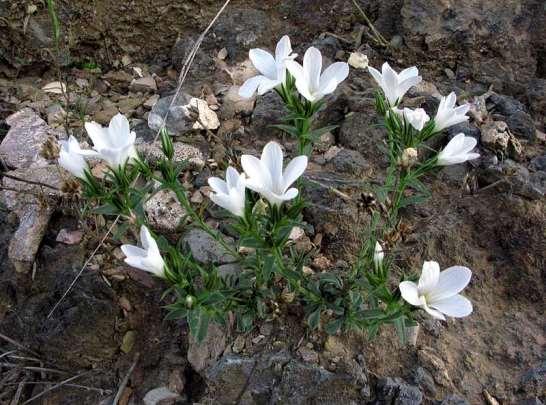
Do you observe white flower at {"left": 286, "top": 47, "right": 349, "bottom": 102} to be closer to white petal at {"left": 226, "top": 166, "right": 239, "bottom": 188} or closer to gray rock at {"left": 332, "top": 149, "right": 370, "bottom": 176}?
white petal at {"left": 226, "top": 166, "right": 239, "bottom": 188}

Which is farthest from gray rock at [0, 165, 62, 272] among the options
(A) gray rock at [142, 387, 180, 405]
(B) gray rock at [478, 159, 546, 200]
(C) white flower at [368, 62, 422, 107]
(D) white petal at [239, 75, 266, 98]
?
(B) gray rock at [478, 159, 546, 200]

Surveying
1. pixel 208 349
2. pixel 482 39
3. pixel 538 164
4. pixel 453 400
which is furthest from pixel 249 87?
pixel 482 39

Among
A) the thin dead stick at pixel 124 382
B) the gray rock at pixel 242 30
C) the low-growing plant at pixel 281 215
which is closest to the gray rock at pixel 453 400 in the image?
the low-growing plant at pixel 281 215

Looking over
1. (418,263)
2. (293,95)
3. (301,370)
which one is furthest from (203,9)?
(301,370)

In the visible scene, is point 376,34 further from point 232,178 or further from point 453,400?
point 453,400

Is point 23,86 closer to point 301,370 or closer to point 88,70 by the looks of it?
point 88,70

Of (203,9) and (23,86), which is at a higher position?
(203,9)

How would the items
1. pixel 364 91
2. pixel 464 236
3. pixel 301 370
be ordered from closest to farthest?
pixel 301 370 < pixel 464 236 < pixel 364 91
